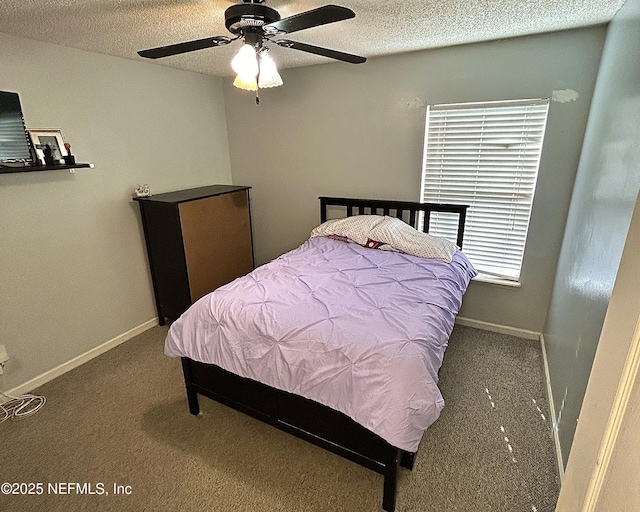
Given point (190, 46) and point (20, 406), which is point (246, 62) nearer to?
point (190, 46)

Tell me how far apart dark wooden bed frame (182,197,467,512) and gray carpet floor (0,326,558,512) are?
0.55ft

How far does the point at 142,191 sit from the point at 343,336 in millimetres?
2237

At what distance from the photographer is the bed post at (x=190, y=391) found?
2.03m

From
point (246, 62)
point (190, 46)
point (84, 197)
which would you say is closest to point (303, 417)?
point (246, 62)

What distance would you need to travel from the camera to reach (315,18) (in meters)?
1.35

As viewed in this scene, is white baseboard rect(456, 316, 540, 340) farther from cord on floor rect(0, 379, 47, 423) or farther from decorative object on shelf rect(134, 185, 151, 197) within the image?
Result: cord on floor rect(0, 379, 47, 423)

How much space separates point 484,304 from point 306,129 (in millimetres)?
2247

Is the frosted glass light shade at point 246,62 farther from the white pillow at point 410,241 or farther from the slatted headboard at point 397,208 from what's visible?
the slatted headboard at point 397,208

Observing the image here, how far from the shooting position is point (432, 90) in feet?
9.09

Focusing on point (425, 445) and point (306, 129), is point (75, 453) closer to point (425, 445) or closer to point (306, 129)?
point (425, 445)

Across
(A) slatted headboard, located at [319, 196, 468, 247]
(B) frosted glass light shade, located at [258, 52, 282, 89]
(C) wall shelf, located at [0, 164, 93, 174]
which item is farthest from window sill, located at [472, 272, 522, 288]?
(C) wall shelf, located at [0, 164, 93, 174]

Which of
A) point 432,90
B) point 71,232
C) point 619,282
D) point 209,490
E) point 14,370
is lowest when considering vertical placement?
point 209,490

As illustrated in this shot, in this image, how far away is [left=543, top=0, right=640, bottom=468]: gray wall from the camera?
1.44 m

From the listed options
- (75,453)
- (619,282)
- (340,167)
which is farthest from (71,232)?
(619,282)
